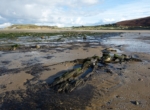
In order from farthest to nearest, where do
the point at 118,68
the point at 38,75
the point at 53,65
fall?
the point at 53,65 < the point at 118,68 < the point at 38,75

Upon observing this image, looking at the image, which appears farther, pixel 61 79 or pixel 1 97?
pixel 61 79

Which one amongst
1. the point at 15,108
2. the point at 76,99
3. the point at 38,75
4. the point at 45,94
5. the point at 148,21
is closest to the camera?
the point at 15,108

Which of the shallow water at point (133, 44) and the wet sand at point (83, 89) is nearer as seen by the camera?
the wet sand at point (83, 89)

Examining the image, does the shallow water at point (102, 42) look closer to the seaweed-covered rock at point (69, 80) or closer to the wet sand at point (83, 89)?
the wet sand at point (83, 89)

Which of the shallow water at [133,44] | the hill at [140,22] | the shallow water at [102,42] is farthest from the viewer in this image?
the hill at [140,22]

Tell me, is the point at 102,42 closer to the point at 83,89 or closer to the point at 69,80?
the point at 69,80

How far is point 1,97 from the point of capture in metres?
6.12

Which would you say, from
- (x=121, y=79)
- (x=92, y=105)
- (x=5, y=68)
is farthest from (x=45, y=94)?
(x=5, y=68)

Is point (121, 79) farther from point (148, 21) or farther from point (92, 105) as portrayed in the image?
point (148, 21)

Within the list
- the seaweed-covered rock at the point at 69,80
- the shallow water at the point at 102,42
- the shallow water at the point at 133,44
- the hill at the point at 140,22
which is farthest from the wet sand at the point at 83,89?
the hill at the point at 140,22

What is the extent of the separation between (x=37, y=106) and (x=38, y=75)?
3.12m

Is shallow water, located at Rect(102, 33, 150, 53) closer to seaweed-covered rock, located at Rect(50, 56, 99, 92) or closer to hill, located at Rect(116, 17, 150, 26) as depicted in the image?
seaweed-covered rock, located at Rect(50, 56, 99, 92)

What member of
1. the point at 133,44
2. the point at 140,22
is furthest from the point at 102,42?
the point at 140,22

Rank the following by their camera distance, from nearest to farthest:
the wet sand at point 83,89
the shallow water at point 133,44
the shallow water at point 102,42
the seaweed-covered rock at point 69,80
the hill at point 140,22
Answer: the wet sand at point 83,89
the seaweed-covered rock at point 69,80
the shallow water at point 133,44
the shallow water at point 102,42
the hill at point 140,22
